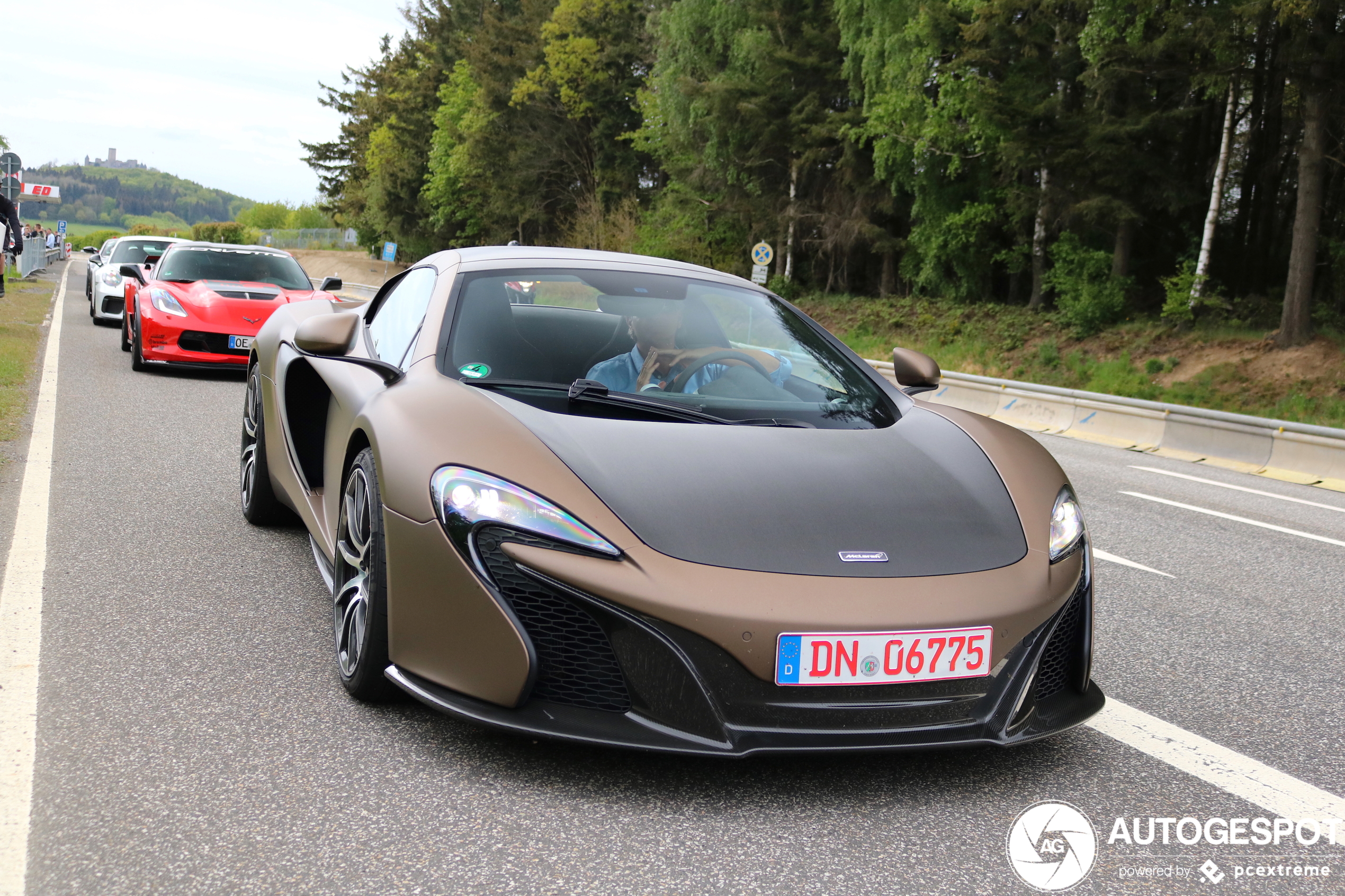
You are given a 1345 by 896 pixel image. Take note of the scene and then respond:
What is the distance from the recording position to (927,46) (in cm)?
2866

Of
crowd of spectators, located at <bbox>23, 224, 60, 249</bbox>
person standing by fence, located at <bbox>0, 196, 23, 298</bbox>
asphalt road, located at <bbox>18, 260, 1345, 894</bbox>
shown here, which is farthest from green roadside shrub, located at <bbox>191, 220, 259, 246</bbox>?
asphalt road, located at <bbox>18, 260, 1345, 894</bbox>

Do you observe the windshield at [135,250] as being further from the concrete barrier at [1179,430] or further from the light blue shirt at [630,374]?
the light blue shirt at [630,374]

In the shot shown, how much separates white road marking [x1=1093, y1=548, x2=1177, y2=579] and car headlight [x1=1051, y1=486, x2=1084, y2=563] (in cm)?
288

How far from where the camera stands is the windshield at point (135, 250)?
19.2 meters

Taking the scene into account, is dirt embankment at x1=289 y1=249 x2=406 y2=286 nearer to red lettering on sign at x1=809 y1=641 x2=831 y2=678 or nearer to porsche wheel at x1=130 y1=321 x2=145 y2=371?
porsche wheel at x1=130 y1=321 x2=145 y2=371

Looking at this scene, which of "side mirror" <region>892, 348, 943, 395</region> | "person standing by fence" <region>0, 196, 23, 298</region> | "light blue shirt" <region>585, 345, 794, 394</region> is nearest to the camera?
"light blue shirt" <region>585, 345, 794, 394</region>

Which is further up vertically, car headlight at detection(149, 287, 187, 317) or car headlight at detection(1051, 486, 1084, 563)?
car headlight at detection(149, 287, 187, 317)

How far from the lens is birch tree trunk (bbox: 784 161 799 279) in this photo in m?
36.2

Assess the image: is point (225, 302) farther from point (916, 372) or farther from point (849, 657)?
point (849, 657)

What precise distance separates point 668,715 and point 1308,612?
12.8 feet

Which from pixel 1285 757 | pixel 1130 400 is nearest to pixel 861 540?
pixel 1285 757

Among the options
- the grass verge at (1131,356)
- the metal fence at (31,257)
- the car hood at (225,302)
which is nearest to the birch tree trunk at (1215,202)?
the grass verge at (1131,356)

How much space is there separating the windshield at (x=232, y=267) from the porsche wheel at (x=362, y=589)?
9.90m

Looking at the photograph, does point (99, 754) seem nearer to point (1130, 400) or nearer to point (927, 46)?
point (1130, 400)
